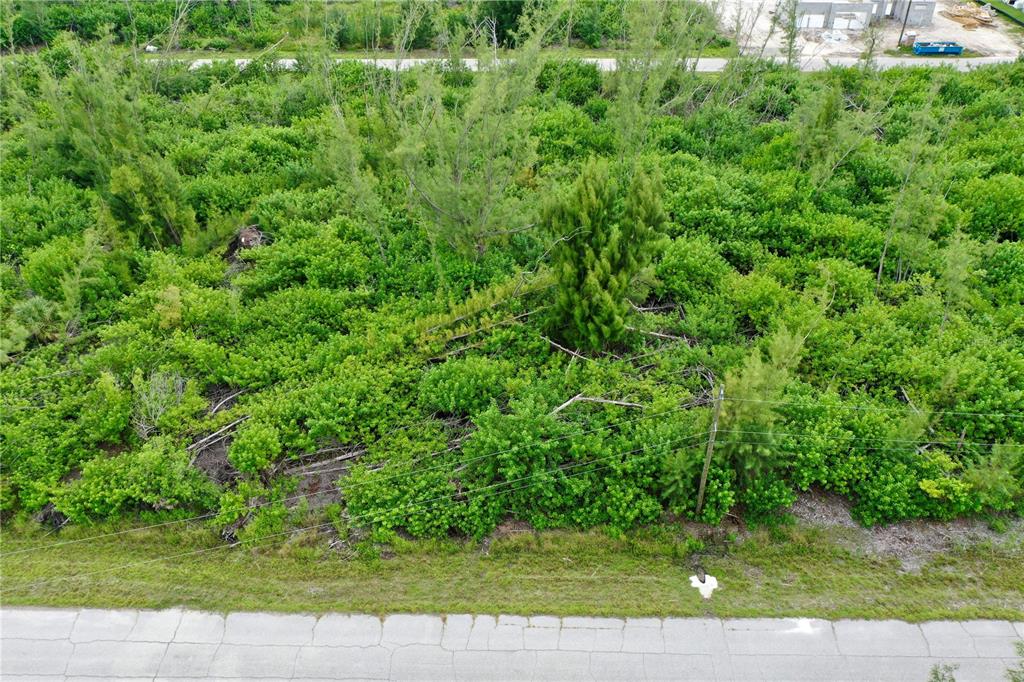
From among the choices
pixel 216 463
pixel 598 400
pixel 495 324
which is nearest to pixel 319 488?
pixel 216 463

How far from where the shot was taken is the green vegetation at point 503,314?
8.21 m

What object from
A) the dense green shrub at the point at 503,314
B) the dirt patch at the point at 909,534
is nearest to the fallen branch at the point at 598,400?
the dense green shrub at the point at 503,314

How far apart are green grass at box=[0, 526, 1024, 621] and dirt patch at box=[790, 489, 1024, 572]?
0.13 meters

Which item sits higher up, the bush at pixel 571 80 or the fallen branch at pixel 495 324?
the bush at pixel 571 80

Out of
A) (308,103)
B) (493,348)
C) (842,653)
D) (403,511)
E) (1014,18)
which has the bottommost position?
(842,653)

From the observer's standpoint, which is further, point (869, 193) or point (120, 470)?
point (869, 193)

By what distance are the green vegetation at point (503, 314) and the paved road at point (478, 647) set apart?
43.3 inches

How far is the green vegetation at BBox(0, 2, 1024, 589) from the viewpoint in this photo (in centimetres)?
821

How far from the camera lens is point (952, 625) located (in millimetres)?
7293

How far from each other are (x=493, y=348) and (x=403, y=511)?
9.46ft

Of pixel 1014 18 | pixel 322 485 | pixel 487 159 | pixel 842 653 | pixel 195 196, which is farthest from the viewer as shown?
pixel 1014 18

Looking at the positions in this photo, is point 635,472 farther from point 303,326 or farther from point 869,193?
point 869,193

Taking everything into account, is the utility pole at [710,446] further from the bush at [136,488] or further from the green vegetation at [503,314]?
the bush at [136,488]

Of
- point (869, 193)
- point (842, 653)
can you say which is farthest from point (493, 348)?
point (869, 193)
